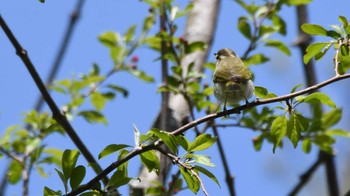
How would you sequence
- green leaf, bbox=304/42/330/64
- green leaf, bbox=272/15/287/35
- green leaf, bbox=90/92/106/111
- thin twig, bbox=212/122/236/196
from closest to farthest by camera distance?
green leaf, bbox=304/42/330/64 < thin twig, bbox=212/122/236/196 < green leaf, bbox=272/15/287/35 < green leaf, bbox=90/92/106/111

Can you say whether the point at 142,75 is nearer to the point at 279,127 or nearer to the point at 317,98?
the point at 279,127

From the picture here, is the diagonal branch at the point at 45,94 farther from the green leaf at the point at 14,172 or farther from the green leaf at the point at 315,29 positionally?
the green leaf at the point at 315,29

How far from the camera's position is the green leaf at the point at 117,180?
2.80 metres

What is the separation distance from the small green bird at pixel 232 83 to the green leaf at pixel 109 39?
1826 millimetres

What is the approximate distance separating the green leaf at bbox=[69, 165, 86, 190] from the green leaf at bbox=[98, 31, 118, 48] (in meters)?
2.69

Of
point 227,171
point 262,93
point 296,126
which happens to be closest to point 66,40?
point 227,171

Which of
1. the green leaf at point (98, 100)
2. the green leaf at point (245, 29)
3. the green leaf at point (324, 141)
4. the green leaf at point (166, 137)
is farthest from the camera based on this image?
the green leaf at point (98, 100)

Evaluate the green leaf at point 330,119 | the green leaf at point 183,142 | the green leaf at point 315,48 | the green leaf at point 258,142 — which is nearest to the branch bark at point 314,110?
the green leaf at point 330,119

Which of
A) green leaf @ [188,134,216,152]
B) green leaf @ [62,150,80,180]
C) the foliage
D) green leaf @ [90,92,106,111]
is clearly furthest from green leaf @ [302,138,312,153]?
green leaf @ [62,150,80,180]

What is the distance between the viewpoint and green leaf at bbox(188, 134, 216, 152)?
284 cm

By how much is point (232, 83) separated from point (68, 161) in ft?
3.57

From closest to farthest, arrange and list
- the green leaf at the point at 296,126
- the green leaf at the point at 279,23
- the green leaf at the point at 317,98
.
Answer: the green leaf at the point at 317,98, the green leaf at the point at 296,126, the green leaf at the point at 279,23

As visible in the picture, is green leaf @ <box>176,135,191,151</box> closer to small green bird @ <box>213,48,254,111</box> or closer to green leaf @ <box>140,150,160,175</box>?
green leaf @ <box>140,150,160,175</box>

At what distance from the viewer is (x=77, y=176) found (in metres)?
2.81
